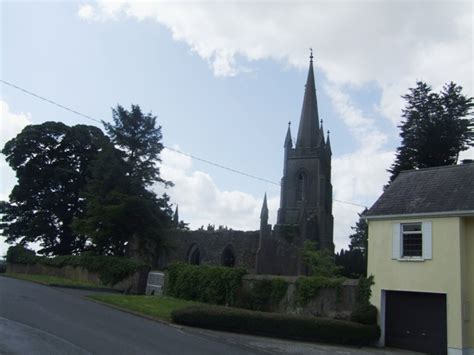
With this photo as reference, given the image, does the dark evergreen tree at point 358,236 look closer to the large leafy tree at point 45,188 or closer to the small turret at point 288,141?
the small turret at point 288,141

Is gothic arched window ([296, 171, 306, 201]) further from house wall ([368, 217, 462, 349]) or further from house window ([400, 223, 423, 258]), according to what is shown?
house window ([400, 223, 423, 258])

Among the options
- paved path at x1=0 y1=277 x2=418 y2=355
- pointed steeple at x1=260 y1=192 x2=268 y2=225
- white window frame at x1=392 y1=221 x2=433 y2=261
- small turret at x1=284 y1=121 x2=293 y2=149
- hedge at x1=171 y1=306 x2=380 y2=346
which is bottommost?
paved path at x1=0 y1=277 x2=418 y2=355

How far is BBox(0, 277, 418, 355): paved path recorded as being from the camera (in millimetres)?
11367

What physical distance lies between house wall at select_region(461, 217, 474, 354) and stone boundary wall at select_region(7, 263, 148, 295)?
60.0 ft

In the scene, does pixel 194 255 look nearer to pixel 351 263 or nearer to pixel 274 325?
pixel 351 263

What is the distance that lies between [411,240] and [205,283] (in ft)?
35.4

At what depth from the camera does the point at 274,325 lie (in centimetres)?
1817

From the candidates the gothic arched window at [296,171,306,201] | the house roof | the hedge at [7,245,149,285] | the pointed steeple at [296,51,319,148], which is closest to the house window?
the house roof

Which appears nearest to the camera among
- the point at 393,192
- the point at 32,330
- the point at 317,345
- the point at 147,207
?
the point at 32,330

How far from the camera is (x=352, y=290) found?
20.5 metres

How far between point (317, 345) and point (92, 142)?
33286mm

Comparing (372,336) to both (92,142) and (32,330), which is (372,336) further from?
(92,142)

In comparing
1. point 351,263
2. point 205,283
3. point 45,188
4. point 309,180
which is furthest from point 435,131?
point 45,188

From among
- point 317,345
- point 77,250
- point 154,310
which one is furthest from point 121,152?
point 317,345
